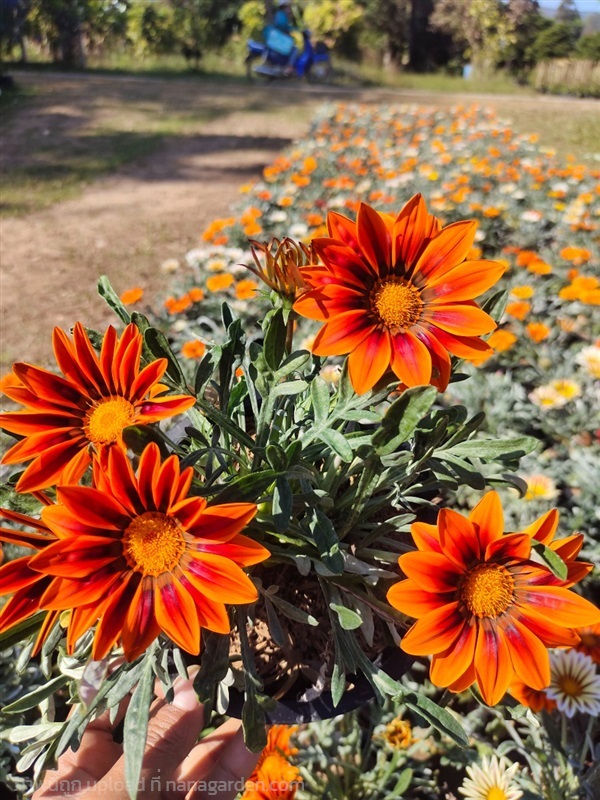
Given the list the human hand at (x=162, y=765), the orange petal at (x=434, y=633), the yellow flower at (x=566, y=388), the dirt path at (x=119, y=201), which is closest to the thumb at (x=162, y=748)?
the human hand at (x=162, y=765)

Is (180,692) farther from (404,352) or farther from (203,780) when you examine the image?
(404,352)

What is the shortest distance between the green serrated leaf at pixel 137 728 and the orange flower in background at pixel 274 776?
49 centimetres

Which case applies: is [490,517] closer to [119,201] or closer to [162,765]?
[162,765]

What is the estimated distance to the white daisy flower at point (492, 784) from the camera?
107cm

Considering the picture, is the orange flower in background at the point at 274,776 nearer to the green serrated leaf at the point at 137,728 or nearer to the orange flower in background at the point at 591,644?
the green serrated leaf at the point at 137,728

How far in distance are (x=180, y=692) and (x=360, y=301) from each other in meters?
0.72

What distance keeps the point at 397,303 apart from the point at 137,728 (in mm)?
587

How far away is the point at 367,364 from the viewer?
0.63 metres

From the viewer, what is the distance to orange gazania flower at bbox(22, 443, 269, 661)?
0.52m

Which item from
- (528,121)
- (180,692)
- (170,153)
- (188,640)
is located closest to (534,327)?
(180,692)

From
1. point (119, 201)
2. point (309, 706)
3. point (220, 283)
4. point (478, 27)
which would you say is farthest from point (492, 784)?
point (478, 27)

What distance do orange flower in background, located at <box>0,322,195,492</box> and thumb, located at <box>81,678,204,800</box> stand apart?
44 cm

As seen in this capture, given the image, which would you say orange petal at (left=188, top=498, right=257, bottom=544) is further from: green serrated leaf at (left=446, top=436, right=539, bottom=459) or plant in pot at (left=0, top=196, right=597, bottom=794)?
green serrated leaf at (left=446, top=436, right=539, bottom=459)

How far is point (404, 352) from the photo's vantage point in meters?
0.64
